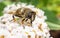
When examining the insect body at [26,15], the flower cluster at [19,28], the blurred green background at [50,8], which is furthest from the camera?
the blurred green background at [50,8]

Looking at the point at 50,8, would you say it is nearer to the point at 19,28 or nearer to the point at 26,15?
the point at 26,15

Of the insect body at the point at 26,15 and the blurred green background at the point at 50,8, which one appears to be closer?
the insect body at the point at 26,15

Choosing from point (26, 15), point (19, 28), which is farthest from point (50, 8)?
point (19, 28)

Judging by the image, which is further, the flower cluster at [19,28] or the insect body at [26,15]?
the insect body at [26,15]

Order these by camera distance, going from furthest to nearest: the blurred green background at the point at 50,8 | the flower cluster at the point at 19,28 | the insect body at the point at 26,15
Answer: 1. the blurred green background at the point at 50,8
2. the insect body at the point at 26,15
3. the flower cluster at the point at 19,28

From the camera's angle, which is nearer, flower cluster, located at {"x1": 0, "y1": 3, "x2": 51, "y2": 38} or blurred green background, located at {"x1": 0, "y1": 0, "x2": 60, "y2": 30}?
flower cluster, located at {"x1": 0, "y1": 3, "x2": 51, "y2": 38}

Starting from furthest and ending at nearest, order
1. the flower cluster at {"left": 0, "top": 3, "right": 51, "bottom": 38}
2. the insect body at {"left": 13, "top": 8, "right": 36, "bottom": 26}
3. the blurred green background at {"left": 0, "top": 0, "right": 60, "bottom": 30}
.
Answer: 1. the blurred green background at {"left": 0, "top": 0, "right": 60, "bottom": 30}
2. the insect body at {"left": 13, "top": 8, "right": 36, "bottom": 26}
3. the flower cluster at {"left": 0, "top": 3, "right": 51, "bottom": 38}

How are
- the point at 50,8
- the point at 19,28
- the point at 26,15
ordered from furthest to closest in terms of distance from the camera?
the point at 50,8, the point at 26,15, the point at 19,28

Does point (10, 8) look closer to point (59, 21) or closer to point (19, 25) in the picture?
point (19, 25)

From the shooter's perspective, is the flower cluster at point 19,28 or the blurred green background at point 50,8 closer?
the flower cluster at point 19,28
